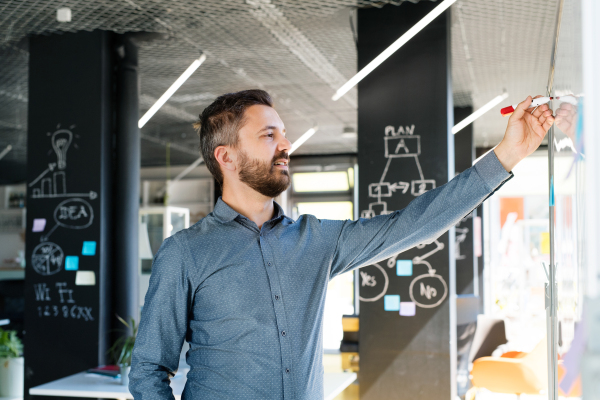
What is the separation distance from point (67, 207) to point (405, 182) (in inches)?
105

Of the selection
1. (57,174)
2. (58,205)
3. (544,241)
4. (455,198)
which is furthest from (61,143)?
(544,241)

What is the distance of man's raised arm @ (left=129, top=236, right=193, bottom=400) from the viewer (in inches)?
57.9

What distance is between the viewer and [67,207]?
4.70 meters

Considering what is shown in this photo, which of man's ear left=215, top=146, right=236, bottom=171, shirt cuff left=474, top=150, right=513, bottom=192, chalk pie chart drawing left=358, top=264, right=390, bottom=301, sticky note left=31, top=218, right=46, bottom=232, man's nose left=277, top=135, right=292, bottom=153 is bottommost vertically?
chalk pie chart drawing left=358, top=264, right=390, bottom=301

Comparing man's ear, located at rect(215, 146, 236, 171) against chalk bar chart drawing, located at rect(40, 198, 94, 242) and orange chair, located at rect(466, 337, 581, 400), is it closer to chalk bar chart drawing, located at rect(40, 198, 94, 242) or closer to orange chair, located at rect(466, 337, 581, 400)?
chalk bar chart drawing, located at rect(40, 198, 94, 242)

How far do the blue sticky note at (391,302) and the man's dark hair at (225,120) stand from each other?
113 inches

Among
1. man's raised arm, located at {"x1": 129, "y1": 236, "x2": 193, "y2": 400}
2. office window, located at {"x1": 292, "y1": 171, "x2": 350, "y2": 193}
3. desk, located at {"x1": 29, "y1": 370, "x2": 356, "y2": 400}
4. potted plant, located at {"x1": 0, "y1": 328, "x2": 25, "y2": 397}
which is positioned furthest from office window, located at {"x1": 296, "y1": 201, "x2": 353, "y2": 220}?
man's raised arm, located at {"x1": 129, "y1": 236, "x2": 193, "y2": 400}

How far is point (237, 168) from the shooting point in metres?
1.67

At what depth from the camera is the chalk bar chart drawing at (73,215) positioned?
4.65m

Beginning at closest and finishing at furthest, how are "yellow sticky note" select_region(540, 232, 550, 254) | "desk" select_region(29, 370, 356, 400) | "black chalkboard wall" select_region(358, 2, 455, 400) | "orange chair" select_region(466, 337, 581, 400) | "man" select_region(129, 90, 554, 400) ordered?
"man" select_region(129, 90, 554, 400) < "desk" select_region(29, 370, 356, 400) < "black chalkboard wall" select_region(358, 2, 455, 400) < "orange chair" select_region(466, 337, 581, 400) < "yellow sticky note" select_region(540, 232, 550, 254)

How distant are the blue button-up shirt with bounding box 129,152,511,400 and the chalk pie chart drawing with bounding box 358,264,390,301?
9.35 ft

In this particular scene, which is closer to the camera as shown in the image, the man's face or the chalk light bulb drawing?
the man's face

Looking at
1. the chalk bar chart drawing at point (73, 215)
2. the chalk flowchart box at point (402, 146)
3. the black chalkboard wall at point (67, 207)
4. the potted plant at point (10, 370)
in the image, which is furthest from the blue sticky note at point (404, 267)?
the potted plant at point (10, 370)

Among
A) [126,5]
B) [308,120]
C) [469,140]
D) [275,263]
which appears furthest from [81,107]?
[469,140]
